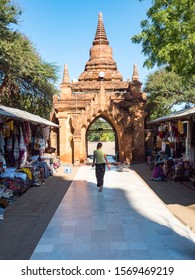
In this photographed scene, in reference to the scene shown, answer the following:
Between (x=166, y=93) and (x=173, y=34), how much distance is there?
1727 cm

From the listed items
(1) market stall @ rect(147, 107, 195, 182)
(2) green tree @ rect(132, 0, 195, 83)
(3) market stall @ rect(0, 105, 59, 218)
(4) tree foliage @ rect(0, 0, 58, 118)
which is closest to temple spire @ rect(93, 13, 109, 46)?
(4) tree foliage @ rect(0, 0, 58, 118)

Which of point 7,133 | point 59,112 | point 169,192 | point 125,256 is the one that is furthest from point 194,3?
point 59,112

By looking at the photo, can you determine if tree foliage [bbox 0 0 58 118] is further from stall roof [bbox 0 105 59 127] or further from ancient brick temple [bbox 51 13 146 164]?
stall roof [bbox 0 105 59 127]

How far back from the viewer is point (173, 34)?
9969mm

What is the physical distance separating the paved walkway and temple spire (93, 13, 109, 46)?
20.0 metres

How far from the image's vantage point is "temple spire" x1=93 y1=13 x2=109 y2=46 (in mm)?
25578

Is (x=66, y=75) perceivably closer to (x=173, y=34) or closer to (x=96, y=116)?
(x=96, y=116)

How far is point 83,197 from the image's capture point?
8.72 m

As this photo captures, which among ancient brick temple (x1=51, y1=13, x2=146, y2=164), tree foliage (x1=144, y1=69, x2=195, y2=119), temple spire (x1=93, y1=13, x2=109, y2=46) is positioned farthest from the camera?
tree foliage (x1=144, y1=69, x2=195, y2=119)

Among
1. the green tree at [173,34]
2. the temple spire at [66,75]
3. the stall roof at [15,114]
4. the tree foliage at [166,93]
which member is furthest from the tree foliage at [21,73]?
the tree foliage at [166,93]

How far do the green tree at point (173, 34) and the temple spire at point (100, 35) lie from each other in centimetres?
1513

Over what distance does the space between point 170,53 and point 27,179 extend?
703cm

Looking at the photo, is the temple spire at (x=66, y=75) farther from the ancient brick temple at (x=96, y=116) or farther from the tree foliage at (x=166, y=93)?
the tree foliage at (x=166, y=93)

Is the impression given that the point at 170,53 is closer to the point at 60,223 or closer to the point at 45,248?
the point at 60,223
